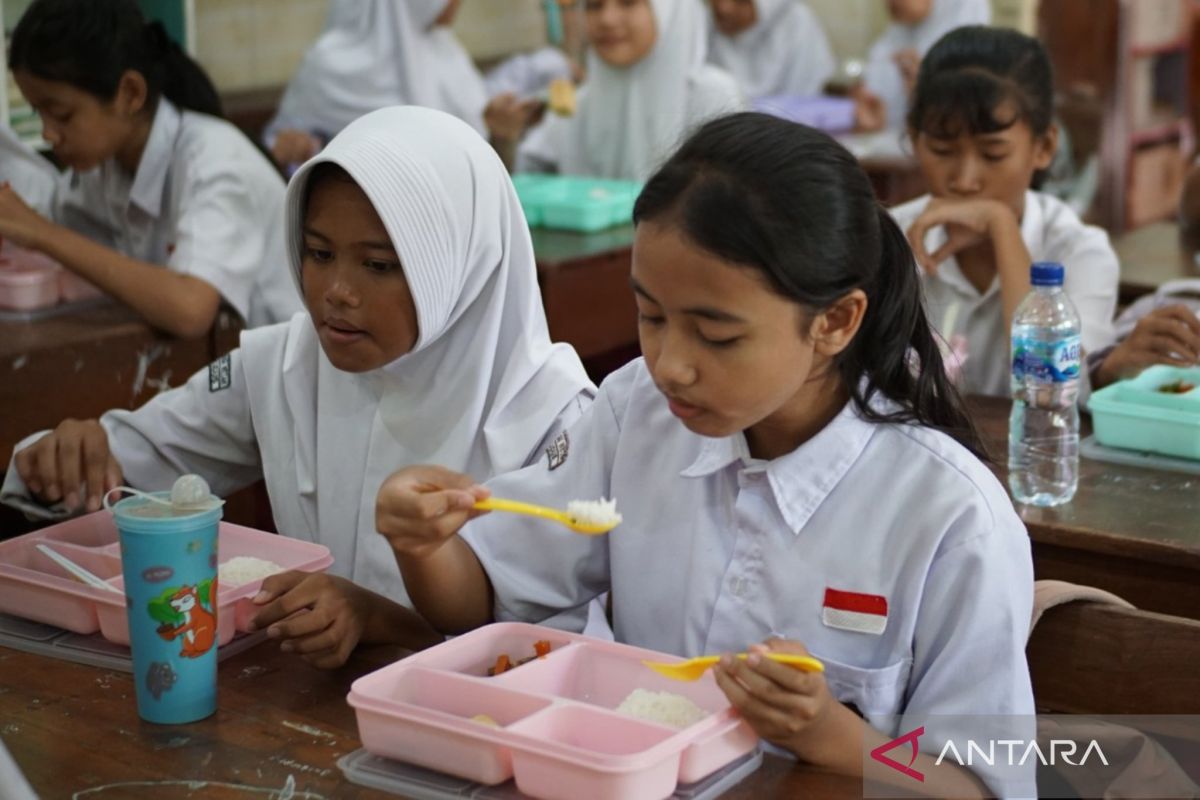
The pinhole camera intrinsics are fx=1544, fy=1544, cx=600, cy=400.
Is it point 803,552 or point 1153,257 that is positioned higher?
point 803,552

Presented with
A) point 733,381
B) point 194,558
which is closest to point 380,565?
point 194,558

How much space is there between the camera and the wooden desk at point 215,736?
1281mm

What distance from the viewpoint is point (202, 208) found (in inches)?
121

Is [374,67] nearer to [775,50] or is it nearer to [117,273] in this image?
[775,50]

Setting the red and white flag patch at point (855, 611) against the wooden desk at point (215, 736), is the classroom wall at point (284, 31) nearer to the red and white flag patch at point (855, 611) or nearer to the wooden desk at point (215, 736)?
the wooden desk at point (215, 736)

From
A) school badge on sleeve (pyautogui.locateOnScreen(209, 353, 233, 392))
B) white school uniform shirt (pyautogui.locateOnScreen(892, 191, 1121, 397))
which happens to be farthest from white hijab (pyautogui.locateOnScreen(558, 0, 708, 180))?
school badge on sleeve (pyautogui.locateOnScreen(209, 353, 233, 392))

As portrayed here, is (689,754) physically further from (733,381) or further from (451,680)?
(733,381)

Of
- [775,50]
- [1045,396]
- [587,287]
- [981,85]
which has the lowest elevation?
[587,287]

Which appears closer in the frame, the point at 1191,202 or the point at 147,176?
the point at 147,176

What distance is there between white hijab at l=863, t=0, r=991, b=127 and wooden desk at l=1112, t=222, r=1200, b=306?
9.77 feet

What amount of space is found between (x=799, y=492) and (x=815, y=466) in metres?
0.03

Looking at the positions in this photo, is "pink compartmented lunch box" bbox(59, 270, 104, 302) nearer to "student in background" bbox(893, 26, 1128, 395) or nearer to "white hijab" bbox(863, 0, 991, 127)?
"student in background" bbox(893, 26, 1128, 395)

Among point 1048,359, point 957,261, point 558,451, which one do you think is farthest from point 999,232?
point 558,451

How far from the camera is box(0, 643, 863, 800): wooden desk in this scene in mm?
1281
